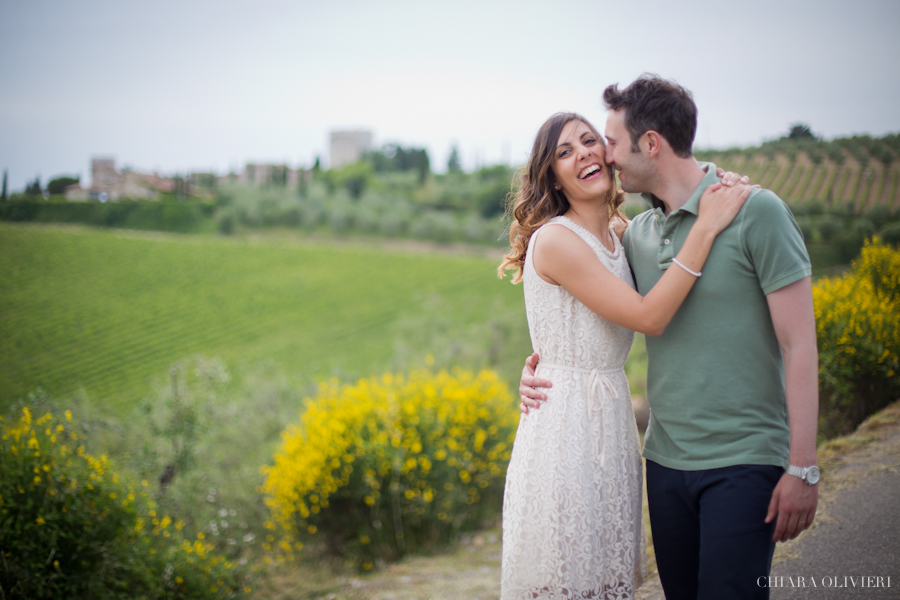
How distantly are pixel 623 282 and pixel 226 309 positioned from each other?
3673 cm

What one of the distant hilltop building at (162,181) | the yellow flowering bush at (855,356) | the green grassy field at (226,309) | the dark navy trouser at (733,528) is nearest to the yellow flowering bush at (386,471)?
the yellow flowering bush at (855,356)

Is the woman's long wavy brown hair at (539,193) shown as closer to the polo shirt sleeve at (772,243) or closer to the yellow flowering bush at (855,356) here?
the polo shirt sleeve at (772,243)

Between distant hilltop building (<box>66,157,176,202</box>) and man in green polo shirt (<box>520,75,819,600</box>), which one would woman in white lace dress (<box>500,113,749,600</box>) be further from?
distant hilltop building (<box>66,157,176,202</box>)

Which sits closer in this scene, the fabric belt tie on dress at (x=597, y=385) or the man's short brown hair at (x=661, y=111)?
the man's short brown hair at (x=661, y=111)

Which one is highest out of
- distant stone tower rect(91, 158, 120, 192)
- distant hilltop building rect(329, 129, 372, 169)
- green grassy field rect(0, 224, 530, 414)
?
distant hilltop building rect(329, 129, 372, 169)

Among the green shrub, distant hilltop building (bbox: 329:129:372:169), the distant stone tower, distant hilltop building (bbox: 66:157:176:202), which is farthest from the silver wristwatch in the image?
distant hilltop building (bbox: 329:129:372:169)

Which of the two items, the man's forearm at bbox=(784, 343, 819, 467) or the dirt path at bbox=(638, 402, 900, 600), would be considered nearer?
the man's forearm at bbox=(784, 343, 819, 467)

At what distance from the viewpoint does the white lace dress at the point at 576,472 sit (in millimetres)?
1742

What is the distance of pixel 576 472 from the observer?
1758mm

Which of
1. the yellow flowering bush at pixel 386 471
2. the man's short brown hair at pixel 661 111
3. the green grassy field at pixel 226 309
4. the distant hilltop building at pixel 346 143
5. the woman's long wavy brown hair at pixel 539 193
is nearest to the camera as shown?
the man's short brown hair at pixel 661 111

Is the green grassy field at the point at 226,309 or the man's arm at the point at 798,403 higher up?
the man's arm at the point at 798,403

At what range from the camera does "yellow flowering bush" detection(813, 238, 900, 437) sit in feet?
14.6

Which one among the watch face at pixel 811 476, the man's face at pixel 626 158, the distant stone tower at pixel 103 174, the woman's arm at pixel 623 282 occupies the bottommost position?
the watch face at pixel 811 476

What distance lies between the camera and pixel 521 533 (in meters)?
1.79
